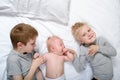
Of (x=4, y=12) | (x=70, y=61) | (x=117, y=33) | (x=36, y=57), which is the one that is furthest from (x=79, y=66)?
(x=4, y=12)

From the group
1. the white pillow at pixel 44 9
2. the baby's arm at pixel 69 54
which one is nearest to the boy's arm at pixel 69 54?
the baby's arm at pixel 69 54

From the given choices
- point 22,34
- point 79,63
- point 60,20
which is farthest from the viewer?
point 60,20

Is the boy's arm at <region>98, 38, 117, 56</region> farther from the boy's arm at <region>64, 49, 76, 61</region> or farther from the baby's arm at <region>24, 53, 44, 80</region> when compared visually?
the baby's arm at <region>24, 53, 44, 80</region>

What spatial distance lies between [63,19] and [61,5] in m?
0.09

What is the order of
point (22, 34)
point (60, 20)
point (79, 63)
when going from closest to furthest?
point (22, 34) < point (79, 63) < point (60, 20)

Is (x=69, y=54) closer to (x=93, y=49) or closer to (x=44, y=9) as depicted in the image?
(x=93, y=49)

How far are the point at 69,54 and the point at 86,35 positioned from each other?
16 cm

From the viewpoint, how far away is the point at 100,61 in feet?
5.08

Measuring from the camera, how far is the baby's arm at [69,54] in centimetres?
155

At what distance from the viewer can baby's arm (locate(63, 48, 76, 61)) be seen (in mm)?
1547

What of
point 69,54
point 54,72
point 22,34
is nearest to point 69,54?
point 69,54

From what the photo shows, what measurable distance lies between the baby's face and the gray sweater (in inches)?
2.5

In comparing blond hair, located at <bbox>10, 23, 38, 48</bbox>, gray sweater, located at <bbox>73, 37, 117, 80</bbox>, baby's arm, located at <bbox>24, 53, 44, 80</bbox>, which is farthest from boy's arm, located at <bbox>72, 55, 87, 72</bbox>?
blond hair, located at <bbox>10, 23, 38, 48</bbox>

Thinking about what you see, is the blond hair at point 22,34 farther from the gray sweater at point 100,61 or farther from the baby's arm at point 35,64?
the gray sweater at point 100,61
